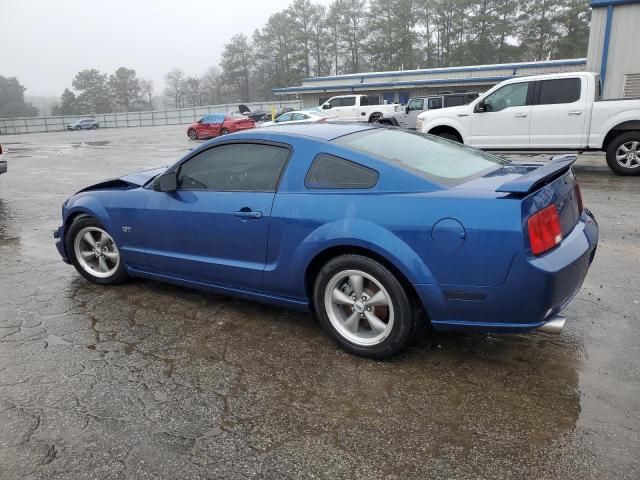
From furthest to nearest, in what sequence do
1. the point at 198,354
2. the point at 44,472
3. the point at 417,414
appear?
the point at 198,354
the point at 417,414
the point at 44,472

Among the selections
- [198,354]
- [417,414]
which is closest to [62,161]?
[198,354]

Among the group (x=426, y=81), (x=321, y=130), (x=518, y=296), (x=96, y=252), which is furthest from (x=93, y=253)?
(x=426, y=81)

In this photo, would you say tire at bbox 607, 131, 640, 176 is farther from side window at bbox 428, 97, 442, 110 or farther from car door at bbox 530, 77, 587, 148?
side window at bbox 428, 97, 442, 110

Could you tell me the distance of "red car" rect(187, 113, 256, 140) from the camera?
26.9m

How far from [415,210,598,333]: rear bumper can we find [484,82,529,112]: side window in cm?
825

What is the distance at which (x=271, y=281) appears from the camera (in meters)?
3.61

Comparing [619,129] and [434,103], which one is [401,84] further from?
[619,129]

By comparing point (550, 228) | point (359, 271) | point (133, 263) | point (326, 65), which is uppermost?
point (326, 65)

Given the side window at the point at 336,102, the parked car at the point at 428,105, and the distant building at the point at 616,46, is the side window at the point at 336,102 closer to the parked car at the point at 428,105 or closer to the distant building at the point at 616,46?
the parked car at the point at 428,105

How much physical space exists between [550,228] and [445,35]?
71.9 m

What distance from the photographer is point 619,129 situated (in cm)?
948

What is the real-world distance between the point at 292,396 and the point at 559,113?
30.1 feet

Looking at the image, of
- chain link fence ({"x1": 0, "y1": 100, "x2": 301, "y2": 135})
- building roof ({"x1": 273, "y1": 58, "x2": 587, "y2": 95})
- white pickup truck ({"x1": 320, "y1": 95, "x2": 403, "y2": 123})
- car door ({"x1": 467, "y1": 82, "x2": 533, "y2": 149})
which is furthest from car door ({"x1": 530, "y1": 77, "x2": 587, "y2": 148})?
chain link fence ({"x1": 0, "y1": 100, "x2": 301, "y2": 135})

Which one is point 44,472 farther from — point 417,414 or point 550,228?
point 550,228
